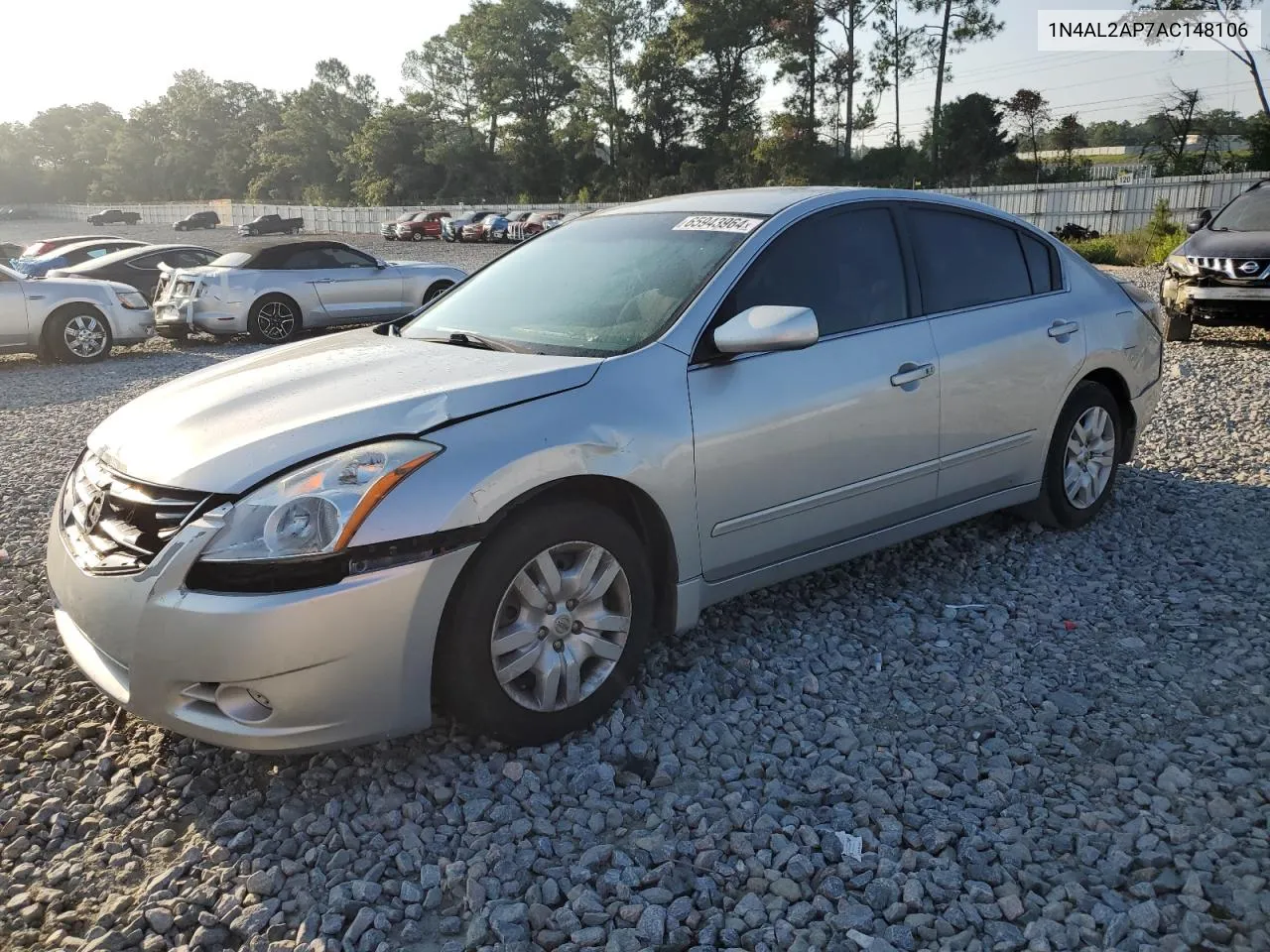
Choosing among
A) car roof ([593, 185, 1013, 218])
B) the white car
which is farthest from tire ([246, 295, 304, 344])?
car roof ([593, 185, 1013, 218])

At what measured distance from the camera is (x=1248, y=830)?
8.75 ft

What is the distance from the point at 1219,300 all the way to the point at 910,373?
804cm

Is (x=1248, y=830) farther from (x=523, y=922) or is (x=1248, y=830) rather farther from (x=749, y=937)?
(x=523, y=922)

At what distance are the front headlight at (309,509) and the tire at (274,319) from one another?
11.5 m

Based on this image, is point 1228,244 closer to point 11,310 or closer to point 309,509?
point 309,509

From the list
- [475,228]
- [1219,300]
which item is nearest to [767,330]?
[1219,300]

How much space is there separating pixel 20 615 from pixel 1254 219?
12102 millimetres

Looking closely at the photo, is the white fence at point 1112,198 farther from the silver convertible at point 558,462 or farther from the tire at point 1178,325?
the silver convertible at point 558,462

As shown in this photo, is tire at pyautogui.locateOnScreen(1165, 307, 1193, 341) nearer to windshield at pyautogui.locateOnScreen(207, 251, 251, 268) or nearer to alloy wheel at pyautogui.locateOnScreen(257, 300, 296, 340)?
alloy wheel at pyautogui.locateOnScreen(257, 300, 296, 340)

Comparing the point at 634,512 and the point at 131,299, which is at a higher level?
the point at 131,299

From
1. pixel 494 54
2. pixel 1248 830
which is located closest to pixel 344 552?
pixel 1248 830

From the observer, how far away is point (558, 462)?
298 centimetres

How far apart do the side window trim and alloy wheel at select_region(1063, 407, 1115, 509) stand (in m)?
1.31

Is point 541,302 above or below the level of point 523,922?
above
